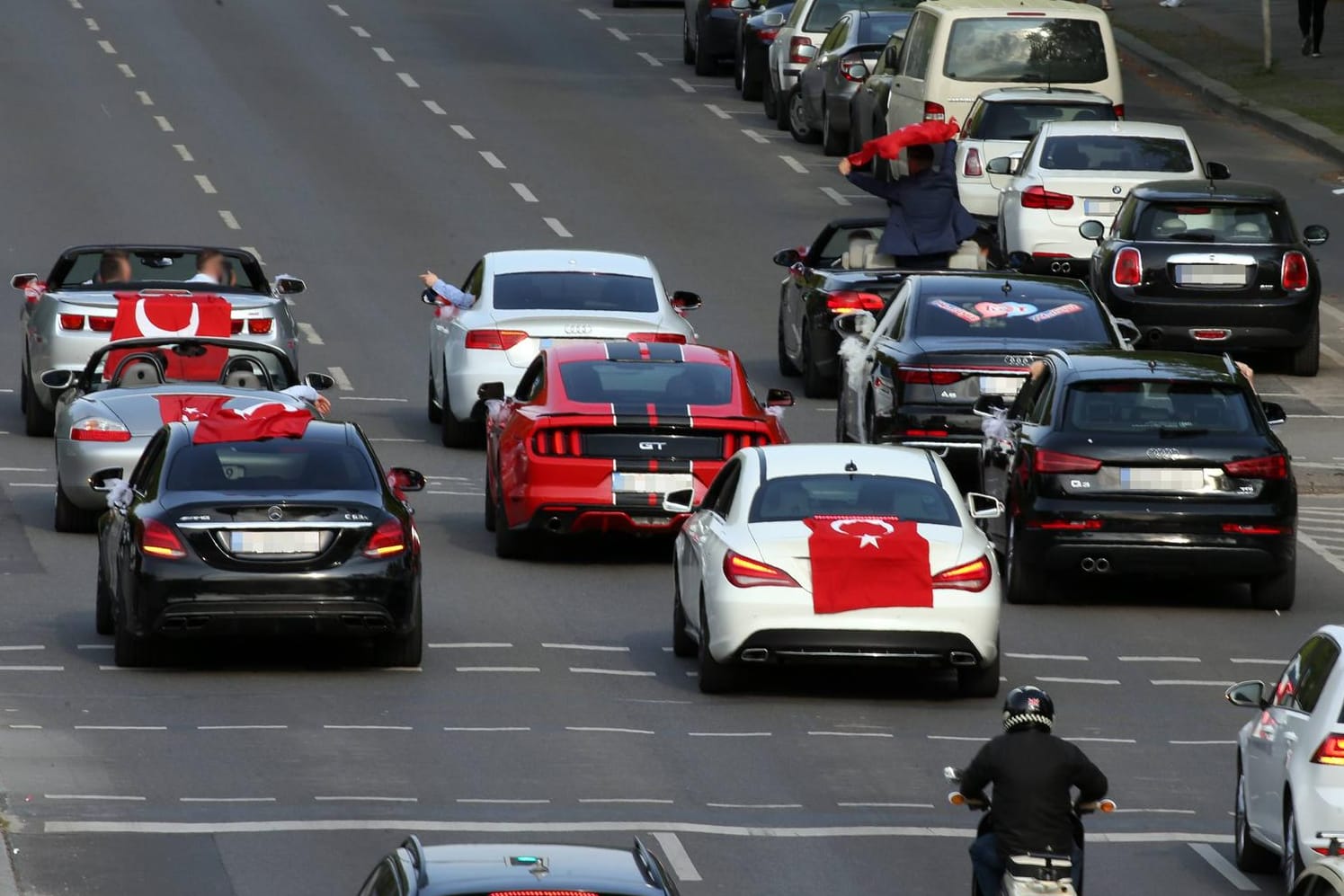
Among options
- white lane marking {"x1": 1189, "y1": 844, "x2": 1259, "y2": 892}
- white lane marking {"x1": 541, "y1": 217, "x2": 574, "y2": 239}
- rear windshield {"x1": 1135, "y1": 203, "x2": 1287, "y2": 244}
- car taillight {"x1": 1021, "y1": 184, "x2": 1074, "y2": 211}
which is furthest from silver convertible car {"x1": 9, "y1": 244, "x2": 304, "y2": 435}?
white lane marking {"x1": 1189, "y1": 844, "x2": 1259, "y2": 892}

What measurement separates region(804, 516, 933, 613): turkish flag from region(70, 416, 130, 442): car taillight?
284 inches

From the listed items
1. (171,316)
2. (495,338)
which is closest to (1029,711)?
(495,338)

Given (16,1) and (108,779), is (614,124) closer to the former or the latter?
(16,1)

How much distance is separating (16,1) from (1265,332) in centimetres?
3394

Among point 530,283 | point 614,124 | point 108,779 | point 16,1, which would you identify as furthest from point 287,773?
point 16,1

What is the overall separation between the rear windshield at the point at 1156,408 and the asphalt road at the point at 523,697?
119cm

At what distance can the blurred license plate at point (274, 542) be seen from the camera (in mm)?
17469

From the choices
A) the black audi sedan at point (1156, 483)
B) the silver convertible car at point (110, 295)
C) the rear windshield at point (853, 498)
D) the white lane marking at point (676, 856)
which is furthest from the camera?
the silver convertible car at point (110, 295)

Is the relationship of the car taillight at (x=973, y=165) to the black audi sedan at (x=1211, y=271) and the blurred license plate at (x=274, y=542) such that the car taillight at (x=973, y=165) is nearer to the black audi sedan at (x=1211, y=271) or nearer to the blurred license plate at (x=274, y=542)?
the black audi sedan at (x=1211, y=271)

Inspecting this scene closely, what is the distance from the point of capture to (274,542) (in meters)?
17.5

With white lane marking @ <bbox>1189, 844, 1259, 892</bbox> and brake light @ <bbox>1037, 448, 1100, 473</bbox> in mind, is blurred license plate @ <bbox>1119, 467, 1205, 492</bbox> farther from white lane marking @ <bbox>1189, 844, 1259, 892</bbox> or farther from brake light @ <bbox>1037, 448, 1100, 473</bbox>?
white lane marking @ <bbox>1189, 844, 1259, 892</bbox>

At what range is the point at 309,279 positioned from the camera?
36.3 metres

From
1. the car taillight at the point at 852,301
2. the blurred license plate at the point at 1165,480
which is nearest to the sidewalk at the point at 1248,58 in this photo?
the car taillight at the point at 852,301

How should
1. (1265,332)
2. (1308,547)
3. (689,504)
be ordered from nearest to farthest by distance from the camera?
(689,504) → (1308,547) → (1265,332)
